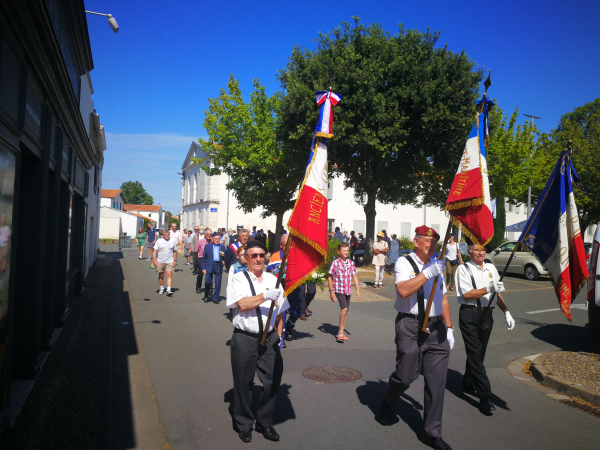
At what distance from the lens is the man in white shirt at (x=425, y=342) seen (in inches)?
158

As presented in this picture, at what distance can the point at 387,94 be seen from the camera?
682 inches

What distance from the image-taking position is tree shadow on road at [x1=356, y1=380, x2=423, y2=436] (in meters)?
Answer: 4.50

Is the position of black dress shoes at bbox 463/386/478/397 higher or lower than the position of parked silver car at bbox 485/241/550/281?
lower

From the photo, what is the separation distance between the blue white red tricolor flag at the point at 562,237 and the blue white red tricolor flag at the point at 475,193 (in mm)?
948

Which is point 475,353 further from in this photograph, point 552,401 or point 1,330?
point 1,330

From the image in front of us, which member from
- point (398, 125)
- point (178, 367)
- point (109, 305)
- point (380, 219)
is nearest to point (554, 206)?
point (178, 367)

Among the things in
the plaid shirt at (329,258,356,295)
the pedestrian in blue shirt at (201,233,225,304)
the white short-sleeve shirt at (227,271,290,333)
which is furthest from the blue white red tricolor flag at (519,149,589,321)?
the pedestrian in blue shirt at (201,233,225,304)

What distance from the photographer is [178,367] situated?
6.22m

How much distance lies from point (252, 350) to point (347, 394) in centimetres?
178

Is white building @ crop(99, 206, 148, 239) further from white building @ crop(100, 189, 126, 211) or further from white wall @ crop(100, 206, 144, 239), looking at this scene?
white building @ crop(100, 189, 126, 211)

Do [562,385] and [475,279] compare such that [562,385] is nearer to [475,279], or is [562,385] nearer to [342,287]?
[475,279]

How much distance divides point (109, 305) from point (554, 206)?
9.62m

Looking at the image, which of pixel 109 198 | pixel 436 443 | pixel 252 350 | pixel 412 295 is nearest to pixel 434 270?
pixel 412 295

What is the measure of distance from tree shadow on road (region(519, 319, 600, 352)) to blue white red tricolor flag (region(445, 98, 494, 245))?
16.1ft
